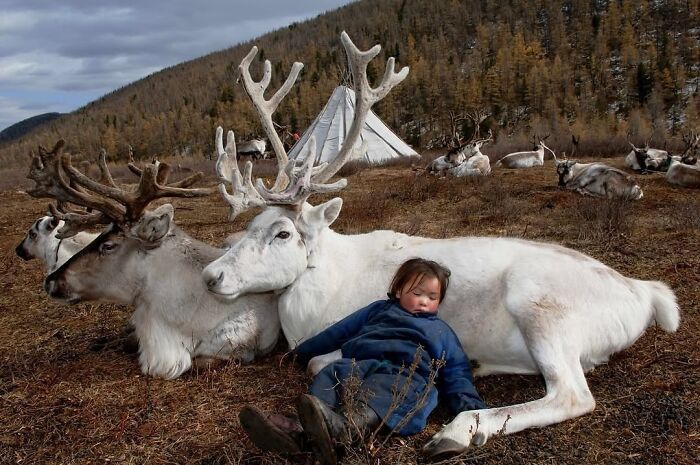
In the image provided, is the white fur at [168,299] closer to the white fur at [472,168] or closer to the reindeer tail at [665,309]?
the reindeer tail at [665,309]

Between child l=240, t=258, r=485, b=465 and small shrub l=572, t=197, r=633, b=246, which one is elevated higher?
child l=240, t=258, r=485, b=465

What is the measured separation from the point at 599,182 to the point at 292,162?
907 centimetres

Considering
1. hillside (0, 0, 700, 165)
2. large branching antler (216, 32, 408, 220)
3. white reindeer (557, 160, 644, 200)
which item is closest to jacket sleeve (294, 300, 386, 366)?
large branching antler (216, 32, 408, 220)

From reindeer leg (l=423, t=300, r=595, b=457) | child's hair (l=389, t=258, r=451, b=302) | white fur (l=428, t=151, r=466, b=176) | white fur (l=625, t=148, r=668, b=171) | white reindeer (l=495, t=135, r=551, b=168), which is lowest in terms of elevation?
white fur (l=625, t=148, r=668, b=171)

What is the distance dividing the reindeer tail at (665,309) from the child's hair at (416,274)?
1.25 m

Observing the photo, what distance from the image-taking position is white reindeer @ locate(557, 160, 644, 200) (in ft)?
33.3

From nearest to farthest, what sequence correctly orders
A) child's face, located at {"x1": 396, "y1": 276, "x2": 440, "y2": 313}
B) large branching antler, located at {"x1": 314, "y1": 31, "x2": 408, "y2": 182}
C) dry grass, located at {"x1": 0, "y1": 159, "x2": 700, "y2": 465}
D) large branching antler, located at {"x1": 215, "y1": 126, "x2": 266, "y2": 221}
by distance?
dry grass, located at {"x1": 0, "y1": 159, "x2": 700, "y2": 465} < child's face, located at {"x1": 396, "y1": 276, "x2": 440, "y2": 313} < large branching antler, located at {"x1": 215, "y1": 126, "x2": 266, "y2": 221} < large branching antler, located at {"x1": 314, "y1": 31, "x2": 408, "y2": 182}

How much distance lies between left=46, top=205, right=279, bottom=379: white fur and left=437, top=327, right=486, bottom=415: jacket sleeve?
4.19ft

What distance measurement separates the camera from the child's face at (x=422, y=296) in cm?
310

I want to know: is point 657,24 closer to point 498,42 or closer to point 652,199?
point 498,42

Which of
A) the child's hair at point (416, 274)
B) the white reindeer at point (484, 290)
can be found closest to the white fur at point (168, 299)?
the white reindeer at point (484, 290)

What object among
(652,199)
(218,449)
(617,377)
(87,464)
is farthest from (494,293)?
(652,199)

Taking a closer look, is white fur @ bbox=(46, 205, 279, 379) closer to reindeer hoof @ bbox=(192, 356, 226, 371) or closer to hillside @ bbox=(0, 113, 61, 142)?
reindeer hoof @ bbox=(192, 356, 226, 371)

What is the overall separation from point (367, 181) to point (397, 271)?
11.5m
